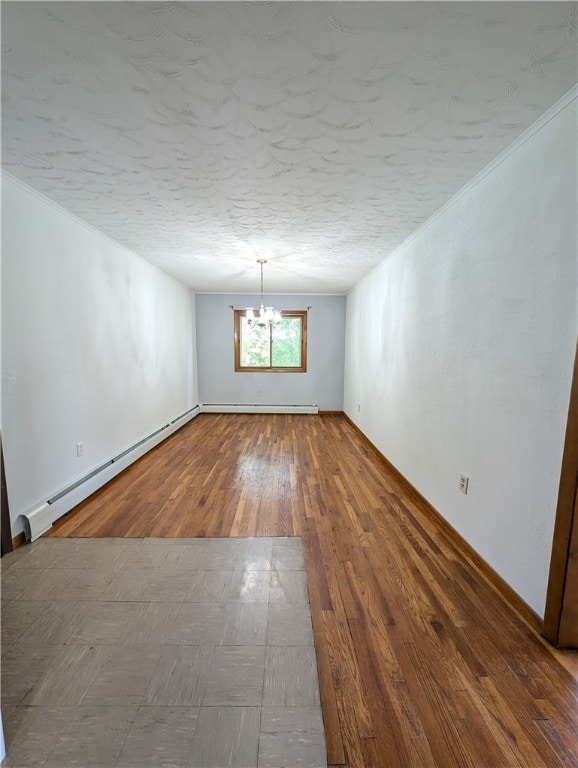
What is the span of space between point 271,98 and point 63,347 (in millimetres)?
2377

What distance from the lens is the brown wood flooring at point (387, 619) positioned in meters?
1.06

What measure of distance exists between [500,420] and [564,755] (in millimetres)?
1312

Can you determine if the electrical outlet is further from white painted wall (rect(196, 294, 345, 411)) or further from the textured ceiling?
white painted wall (rect(196, 294, 345, 411))

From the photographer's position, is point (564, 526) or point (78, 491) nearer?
point (564, 526)

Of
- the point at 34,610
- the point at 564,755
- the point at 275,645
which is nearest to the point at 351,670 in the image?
the point at 275,645

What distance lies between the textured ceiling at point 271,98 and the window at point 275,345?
12.3 ft

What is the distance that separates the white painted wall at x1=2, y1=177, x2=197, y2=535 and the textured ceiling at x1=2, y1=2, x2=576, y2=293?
381 mm

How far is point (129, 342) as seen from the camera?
362 centimetres

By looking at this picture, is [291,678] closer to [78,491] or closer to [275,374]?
[78,491]

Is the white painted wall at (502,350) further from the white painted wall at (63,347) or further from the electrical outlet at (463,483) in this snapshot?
the white painted wall at (63,347)

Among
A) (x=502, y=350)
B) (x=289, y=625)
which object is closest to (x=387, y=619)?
(x=289, y=625)

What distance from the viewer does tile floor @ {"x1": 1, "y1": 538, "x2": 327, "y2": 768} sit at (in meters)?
1.04

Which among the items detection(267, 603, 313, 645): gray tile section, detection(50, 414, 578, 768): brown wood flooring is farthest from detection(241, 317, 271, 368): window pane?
detection(267, 603, 313, 645): gray tile section

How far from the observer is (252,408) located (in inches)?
249
